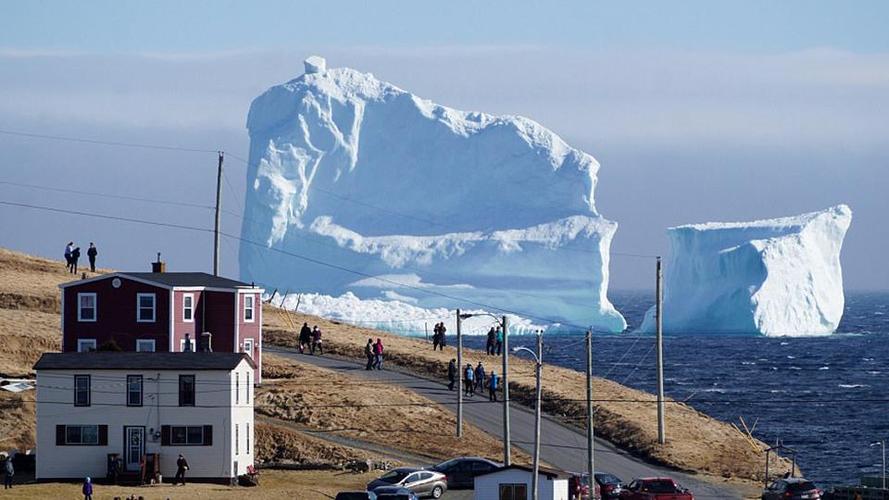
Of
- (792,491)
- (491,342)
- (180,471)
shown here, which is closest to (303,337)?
(491,342)

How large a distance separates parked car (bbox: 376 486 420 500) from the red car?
6779mm

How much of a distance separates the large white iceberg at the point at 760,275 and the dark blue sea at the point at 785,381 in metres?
3.33

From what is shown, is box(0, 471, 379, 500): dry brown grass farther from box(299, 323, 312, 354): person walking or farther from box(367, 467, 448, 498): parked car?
box(299, 323, 312, 354): person walking

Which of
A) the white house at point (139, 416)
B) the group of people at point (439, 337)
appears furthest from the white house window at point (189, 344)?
the group of people at point (439, 337)

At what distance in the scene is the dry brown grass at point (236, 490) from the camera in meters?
49.7

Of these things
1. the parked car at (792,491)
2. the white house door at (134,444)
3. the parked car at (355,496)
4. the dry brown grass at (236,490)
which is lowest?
the dry brown grass at (236,490)

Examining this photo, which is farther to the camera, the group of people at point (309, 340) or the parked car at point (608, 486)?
the group of people at point (309, 340)

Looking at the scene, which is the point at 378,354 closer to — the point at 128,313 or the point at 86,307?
the point at 128,313

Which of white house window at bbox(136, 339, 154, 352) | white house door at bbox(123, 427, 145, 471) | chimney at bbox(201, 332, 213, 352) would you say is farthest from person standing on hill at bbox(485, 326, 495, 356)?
white house door at bbox(123, 427, 145, 471)

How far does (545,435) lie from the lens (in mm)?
64562

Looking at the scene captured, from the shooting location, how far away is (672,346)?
160500 mm

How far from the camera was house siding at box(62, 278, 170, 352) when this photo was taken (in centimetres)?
6341

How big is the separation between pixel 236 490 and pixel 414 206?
103 meters

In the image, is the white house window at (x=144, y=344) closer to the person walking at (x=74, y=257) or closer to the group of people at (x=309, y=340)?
the group of people at (x=309, y=340)
